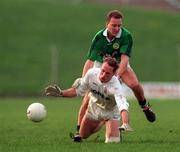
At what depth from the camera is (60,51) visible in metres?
44.6

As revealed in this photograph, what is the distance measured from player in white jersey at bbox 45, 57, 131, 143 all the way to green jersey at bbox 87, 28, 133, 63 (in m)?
1.26

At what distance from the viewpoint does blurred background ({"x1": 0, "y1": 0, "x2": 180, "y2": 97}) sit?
42.6 meters

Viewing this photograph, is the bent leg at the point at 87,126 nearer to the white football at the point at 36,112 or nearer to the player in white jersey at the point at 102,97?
the player in white jersey at the point at 102,97

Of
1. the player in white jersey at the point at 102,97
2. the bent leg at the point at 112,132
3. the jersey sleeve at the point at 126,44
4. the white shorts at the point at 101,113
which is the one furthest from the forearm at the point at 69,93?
the jersey sleeve at the point at 126,44

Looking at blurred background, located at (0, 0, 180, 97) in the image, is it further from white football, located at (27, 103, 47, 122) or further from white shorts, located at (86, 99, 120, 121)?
white shorts, located at (86, 99, 120, 121)

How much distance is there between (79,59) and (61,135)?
27.9 metres

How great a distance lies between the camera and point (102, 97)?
13.2m

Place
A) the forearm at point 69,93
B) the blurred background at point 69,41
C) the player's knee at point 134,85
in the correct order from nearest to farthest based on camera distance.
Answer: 1. the forearm at point 69,93
2. the player's knee at point 134,85
3. the blurred background at point 69,41

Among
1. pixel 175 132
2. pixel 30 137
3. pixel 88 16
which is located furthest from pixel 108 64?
pixel 88 16

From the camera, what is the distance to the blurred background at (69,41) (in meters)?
42.6

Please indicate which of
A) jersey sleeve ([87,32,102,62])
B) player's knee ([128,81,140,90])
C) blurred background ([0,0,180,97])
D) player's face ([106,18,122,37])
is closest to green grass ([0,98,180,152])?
player's knee ([128,81,140,90])

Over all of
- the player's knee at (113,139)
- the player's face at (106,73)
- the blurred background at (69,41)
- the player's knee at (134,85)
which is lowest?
the player's knee at (113,139)

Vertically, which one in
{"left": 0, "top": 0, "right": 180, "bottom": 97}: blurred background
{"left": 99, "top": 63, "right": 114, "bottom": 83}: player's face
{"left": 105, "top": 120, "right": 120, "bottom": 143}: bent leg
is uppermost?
{"left": 0, "top": 0, "right": 180, "bottom": 97}: blurred background

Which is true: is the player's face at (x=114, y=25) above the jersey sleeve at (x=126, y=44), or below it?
above
